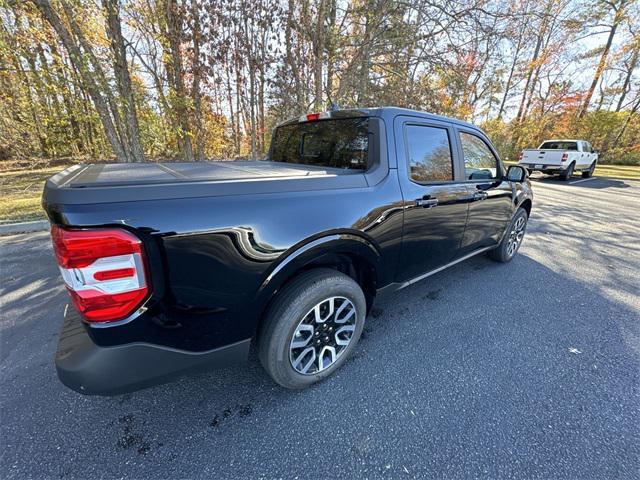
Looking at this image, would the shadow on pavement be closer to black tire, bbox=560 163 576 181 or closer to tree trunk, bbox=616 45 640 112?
black tire, bbox=560 163 576 181

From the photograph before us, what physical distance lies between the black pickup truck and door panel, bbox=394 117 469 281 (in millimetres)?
15

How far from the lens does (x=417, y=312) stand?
9.26 ft

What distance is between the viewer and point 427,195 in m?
2.32

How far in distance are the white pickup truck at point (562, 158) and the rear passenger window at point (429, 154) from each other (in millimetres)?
14144

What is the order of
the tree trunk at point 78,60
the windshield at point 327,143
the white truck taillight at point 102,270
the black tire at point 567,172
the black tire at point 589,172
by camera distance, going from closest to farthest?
the white truck taillight at point 102,270, the windshield at point 327,143, the tree trunk at point 78,60, the black tire at point 567,172, the black tire at point 589,172

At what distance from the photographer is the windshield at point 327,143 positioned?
218 centimetres

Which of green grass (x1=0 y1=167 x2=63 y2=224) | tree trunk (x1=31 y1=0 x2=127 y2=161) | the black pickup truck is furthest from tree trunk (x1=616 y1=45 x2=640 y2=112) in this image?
green grass (x1=0 y1=167 x2=63 y2=224)

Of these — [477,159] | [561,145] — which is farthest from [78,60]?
[561,145]

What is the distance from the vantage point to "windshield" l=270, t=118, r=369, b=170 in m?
2.18

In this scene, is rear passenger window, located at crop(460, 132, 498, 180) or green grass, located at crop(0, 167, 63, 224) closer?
rear passenger window, located at crop(460, 132, 498, 180)

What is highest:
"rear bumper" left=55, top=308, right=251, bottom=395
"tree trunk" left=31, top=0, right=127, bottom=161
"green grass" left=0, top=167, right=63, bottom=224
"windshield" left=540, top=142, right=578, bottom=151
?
"tree trunk" left=31, top=0, right=127, bottom=161

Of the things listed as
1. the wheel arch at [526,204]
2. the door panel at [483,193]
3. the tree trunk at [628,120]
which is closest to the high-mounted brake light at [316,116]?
the door panel at [483,193]

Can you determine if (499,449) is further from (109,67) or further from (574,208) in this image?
(109,67)

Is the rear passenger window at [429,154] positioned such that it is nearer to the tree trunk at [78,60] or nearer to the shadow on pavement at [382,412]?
the shadow on pavement at [382,412]
